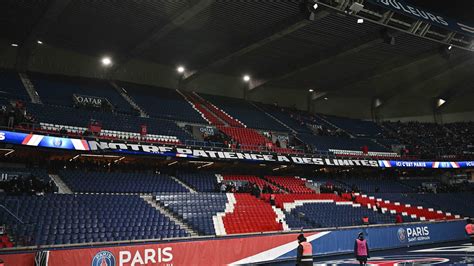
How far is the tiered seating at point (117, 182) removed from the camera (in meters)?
19.5

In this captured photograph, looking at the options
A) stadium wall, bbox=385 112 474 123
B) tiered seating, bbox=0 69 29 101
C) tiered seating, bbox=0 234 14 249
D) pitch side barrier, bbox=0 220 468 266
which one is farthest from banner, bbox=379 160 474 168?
tiered seating, bbox=0 234 14 249

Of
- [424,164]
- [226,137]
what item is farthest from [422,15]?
[424,164]

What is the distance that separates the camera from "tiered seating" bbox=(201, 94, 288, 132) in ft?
Result: 110

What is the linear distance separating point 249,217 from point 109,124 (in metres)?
10.6

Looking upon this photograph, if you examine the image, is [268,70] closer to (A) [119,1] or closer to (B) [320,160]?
(B) [320,160]

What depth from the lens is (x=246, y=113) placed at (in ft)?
115

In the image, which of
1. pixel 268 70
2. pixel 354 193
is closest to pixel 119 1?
pixel 268 70

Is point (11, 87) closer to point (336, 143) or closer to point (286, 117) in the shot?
point (286, 117)

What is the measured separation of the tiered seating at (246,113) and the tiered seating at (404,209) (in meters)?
9.59

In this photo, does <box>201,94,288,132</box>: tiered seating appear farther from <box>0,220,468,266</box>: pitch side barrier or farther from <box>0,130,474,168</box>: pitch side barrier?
<box>0,220,468,266</box>: pitch side barrier

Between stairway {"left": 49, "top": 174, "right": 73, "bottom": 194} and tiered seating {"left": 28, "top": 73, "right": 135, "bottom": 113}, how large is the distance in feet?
22.6

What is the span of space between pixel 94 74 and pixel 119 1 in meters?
10.6

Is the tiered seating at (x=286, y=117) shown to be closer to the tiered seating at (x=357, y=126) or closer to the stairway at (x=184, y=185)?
the tiered seating at (x=357, y=126)

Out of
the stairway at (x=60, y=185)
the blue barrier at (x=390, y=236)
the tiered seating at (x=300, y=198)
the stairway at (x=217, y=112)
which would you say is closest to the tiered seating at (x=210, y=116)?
the stairway at (x=217, y=112)
